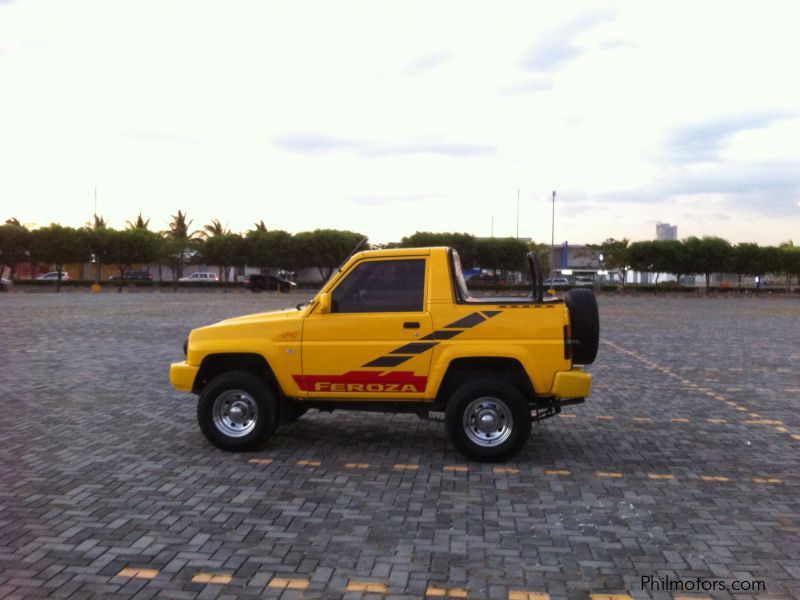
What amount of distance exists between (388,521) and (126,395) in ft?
21.3

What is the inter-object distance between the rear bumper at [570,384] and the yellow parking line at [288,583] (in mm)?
3302

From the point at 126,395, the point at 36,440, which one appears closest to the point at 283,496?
the point at 36,440

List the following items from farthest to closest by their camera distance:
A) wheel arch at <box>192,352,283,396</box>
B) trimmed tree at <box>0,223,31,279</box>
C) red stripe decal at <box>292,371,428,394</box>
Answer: trimmed tree at <box>0,223,31,279</box> < wheel arch at <box>192,352,283,396</box> < red stripe decal at <box>292,371,428,394</box>

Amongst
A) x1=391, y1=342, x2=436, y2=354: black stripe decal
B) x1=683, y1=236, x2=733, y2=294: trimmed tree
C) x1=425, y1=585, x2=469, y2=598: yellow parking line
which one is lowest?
x1=425, y1=585, x2=469, y2=598: yellow parking line

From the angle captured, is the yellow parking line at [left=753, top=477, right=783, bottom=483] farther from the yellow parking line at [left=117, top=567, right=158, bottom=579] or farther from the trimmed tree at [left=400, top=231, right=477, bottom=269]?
the trimmed tree at [left=400, top=231, right=477, bottom=269]

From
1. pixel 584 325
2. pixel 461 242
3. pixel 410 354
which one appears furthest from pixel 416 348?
pixel 461 242

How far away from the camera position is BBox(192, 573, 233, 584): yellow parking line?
4.38 meters

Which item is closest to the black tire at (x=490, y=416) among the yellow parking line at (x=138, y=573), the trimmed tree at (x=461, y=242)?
the yellow parking line at (x=138, y=573)

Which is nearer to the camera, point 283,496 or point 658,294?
point 283,496

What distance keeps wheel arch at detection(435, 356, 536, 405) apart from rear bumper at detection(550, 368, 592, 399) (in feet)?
0.84

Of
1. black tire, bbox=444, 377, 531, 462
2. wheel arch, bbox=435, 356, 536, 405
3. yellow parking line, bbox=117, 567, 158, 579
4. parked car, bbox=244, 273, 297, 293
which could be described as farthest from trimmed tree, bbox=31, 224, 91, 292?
yellow parking line, bbox=117, 567, 158, 579

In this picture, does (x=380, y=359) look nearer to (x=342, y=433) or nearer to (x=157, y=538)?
(x=342, y=433)

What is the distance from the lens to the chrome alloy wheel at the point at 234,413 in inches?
292

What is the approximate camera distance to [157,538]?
506 centimetres
